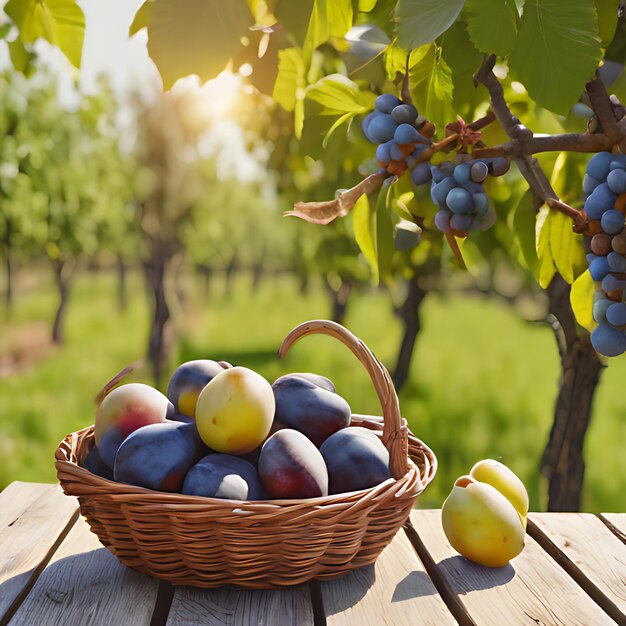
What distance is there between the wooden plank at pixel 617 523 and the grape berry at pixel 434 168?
0.81 metres

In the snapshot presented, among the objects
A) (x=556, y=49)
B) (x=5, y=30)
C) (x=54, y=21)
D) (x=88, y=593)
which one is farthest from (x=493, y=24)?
(x=5, y=30)

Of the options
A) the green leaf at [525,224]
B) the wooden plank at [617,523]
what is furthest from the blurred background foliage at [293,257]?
the wooden plank at [617,523]

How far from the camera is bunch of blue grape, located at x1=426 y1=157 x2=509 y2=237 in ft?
3.30

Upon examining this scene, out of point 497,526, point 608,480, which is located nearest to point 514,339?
point 608,480

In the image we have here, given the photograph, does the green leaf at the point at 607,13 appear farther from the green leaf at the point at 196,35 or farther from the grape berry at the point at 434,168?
the green leaf at the point at 196,35

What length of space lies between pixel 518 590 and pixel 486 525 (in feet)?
0.38

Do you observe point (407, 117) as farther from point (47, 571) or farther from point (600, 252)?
point (47, 571)

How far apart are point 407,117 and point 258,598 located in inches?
30.1

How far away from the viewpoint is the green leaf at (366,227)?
116cm

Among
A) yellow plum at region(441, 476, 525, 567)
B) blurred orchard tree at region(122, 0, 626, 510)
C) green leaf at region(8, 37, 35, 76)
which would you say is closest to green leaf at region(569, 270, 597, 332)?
blurred orchard tree at region(122, 0, 626, 510)

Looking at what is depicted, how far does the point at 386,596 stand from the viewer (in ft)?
3.84

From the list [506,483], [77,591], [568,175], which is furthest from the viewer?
[568,175]

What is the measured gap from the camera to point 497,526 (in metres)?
1.26

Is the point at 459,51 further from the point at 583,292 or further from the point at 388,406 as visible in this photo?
the point at 388,406
